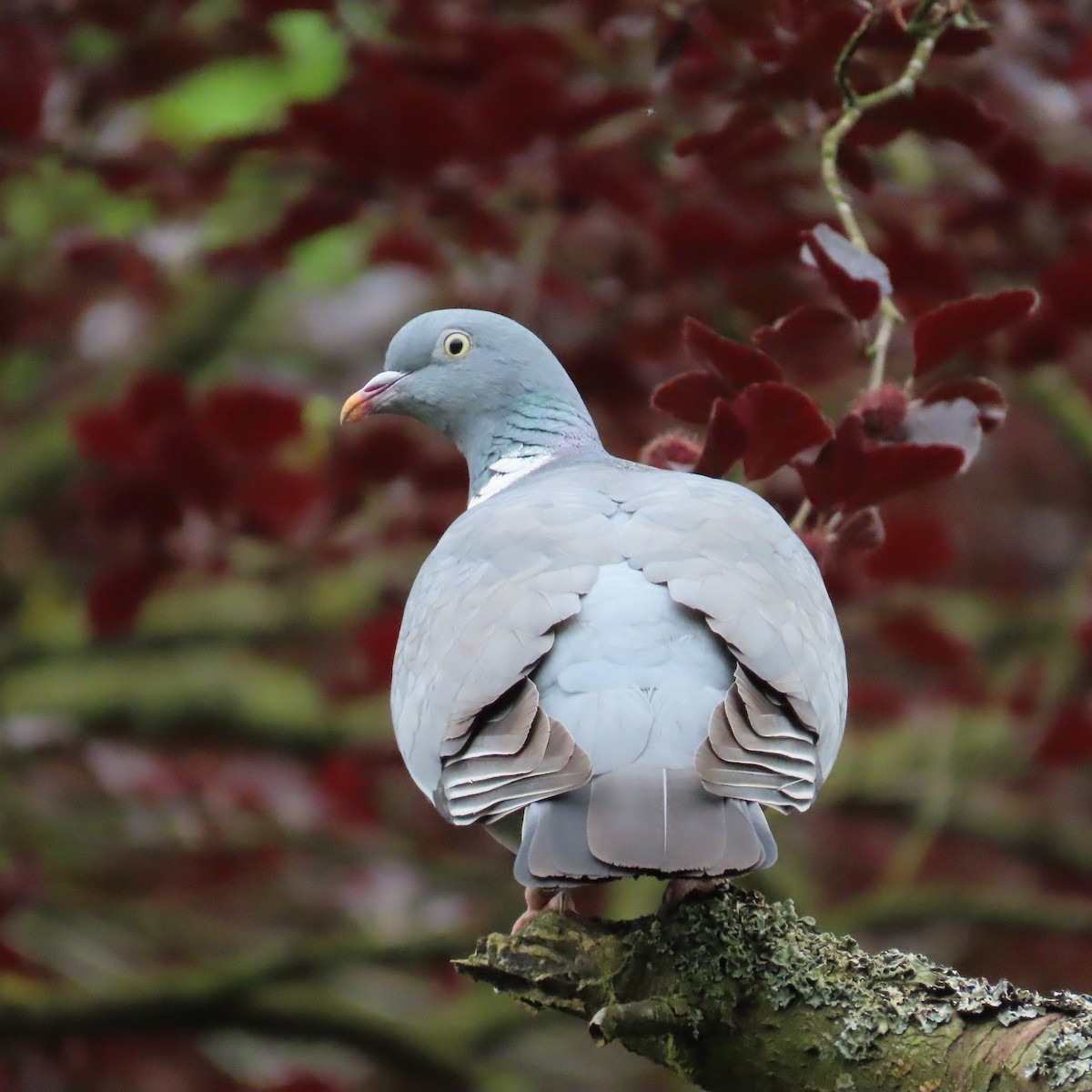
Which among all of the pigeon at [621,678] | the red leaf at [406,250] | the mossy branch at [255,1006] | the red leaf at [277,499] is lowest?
the mossy branch at [255,1006]

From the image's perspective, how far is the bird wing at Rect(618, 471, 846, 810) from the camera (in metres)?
2.23

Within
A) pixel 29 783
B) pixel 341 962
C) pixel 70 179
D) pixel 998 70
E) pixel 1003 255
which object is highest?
pixel 998 70

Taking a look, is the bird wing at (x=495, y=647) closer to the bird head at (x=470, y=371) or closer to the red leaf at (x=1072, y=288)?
the bird head at (x=470, y=371)

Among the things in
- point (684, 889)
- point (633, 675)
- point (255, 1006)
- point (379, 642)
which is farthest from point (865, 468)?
point (255, 1006)

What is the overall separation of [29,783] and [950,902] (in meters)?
3.78

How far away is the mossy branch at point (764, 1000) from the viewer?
7.06ft

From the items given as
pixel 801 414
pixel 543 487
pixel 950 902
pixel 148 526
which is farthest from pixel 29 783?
pixel 801 414

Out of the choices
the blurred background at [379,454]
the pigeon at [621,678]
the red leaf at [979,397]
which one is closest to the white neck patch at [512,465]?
the pigeon at [621,678]

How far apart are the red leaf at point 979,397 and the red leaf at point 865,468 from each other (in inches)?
8.8

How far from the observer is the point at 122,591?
4750mm

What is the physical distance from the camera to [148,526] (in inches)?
182

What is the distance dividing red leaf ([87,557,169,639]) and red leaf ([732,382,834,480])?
8.05 feet

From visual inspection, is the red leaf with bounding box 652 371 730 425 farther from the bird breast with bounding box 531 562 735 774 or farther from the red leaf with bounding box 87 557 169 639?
the red leaf with bounding box 87 557 169 639

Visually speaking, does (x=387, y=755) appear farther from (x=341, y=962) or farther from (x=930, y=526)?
(x=930, y=526)
